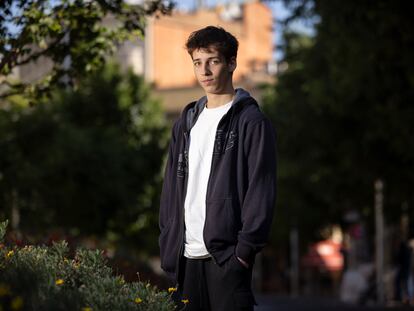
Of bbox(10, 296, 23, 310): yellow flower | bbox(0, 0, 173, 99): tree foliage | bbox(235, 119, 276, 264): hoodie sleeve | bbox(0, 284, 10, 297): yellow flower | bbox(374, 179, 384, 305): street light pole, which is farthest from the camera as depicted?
bbox(374, 179, 384, 305): street light pole

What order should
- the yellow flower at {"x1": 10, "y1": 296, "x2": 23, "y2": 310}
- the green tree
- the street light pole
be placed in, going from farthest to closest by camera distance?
the green tree → the street light pole → the yellow flower at {"x1": 10, "y1": 296, "x2": 23, "y2": 310}

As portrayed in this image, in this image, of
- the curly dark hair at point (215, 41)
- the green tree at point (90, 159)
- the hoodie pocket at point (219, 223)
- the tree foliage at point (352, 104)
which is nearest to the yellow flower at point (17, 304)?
the hoodie pocket at point (219, 223)

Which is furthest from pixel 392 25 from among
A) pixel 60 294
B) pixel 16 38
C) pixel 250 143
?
pixel 60 294

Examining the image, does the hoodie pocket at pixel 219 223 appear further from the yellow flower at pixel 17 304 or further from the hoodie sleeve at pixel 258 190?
the yellow flower at pixel 17 304

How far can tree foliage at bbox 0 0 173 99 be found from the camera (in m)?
8.95

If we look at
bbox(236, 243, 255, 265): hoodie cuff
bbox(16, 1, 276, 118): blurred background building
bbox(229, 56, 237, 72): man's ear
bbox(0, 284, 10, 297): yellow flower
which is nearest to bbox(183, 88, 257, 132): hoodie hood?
bbox(229, 56, 237, 72): man's ear

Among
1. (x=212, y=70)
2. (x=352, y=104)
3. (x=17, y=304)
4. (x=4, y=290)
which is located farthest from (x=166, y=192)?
(x=352, y=104)

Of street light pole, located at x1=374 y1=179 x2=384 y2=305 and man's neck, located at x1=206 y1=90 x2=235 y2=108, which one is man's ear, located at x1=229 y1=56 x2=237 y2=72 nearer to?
man's neck, located at x1=206 y1=90 x2=235 y2=108

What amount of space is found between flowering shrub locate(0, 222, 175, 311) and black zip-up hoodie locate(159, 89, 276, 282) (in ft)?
1.04

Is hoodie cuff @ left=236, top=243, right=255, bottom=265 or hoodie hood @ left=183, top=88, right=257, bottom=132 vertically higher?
hoodie hood @ left=183, top=88, right=257, bottom=132

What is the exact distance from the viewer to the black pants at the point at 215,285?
5.05m

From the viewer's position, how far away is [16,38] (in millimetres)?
9180

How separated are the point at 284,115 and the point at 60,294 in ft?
69.6

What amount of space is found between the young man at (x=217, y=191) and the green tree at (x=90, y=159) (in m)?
14.6
